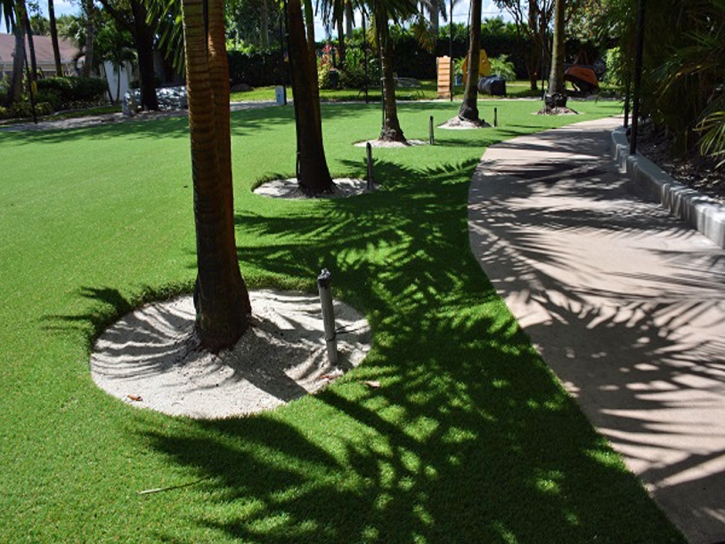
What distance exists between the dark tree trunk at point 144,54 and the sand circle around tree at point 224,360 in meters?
24.0

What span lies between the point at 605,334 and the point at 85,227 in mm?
6911

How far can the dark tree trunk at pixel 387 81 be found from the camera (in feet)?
43.3

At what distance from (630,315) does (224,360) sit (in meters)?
3.22

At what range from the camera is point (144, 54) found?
2759cm

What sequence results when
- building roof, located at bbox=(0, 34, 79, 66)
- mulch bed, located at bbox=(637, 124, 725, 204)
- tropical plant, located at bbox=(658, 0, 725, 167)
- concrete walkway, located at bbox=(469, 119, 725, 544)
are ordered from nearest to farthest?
1. concrete walkway, located at bbox=(469, 119, 725, 544)
2. tropical plant, located at bbox=(658, 0, 725, 167)
3. mulch bed, located at bbox=(637, 124, 725, 204)
4. building roof, located at bbox=(0, 34, 79, 66)

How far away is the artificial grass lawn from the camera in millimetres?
3174

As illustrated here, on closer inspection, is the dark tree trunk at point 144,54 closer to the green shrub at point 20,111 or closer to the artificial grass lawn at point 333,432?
the green shrub at point 20,111

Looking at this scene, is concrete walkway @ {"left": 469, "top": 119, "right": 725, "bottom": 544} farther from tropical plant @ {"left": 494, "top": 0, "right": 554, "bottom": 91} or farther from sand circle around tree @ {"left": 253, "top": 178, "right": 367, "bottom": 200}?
tropical plant @ {"left": 494, "top": 0, "right": 554, "bottom": 91}

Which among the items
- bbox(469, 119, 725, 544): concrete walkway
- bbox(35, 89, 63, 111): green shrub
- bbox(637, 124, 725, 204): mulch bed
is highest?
bbox(35, 89, 63, 111): green shrub

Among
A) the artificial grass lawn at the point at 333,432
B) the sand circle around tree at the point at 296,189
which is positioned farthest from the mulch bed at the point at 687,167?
the sand circle around tree at the point at 296,189

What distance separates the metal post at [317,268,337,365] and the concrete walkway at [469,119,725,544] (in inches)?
59.5

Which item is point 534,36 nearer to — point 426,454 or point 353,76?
point 353,76

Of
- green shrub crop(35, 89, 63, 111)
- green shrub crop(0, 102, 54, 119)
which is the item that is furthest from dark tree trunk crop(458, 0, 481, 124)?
green shrub crop(35, 89, 63, 111)

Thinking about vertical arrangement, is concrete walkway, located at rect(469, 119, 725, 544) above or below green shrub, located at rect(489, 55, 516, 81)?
below
